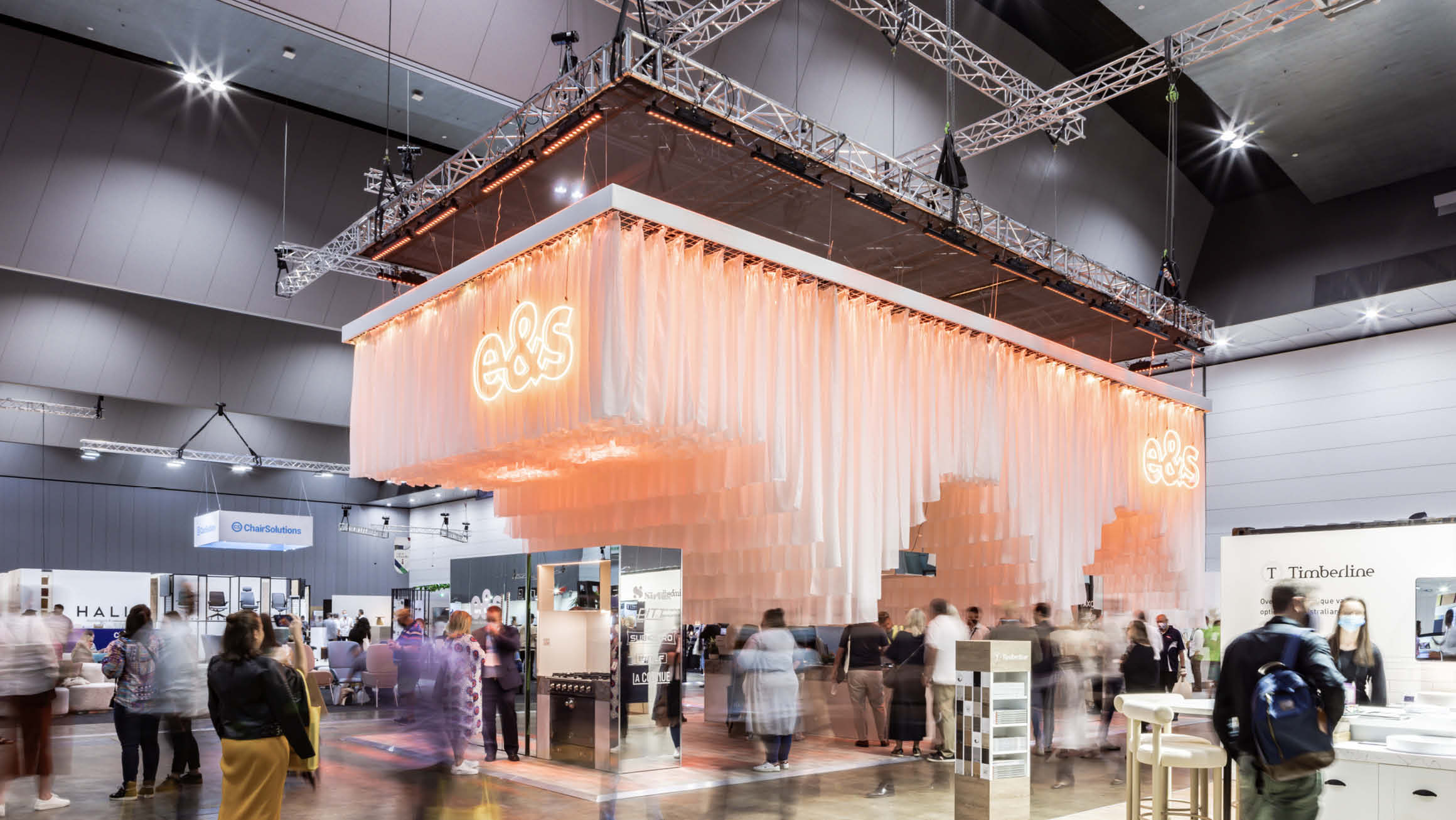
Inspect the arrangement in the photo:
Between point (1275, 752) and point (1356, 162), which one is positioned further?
point (1356, 162)

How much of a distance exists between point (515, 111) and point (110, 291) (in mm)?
8984

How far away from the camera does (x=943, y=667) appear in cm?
898

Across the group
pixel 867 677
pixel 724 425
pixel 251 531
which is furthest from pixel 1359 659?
pixel 251 531

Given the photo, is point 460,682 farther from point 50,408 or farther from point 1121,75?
point 50,408

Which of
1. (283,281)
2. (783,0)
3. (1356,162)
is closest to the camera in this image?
(783,0)

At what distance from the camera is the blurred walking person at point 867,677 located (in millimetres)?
9969

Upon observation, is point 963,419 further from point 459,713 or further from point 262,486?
point 262,486

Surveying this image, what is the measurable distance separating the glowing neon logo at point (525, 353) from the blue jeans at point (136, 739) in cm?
331

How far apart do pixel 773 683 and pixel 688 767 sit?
43.3 inches

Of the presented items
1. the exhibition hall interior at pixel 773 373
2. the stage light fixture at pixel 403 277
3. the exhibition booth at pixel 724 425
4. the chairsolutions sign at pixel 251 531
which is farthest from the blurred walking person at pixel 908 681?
the chairsolutions sign at pixel 251 531

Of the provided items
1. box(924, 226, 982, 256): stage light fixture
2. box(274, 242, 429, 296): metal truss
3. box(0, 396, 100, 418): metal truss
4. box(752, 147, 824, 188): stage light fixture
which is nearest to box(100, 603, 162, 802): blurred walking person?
box(274, 242, 429, 296): metal truss

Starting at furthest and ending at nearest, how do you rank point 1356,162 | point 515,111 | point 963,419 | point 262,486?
point 262,486
point 1356,162
point 963,419
point 515,111

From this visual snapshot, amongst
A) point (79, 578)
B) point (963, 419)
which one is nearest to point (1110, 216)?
point (963, 419)

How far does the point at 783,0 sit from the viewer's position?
10562 millimetres
